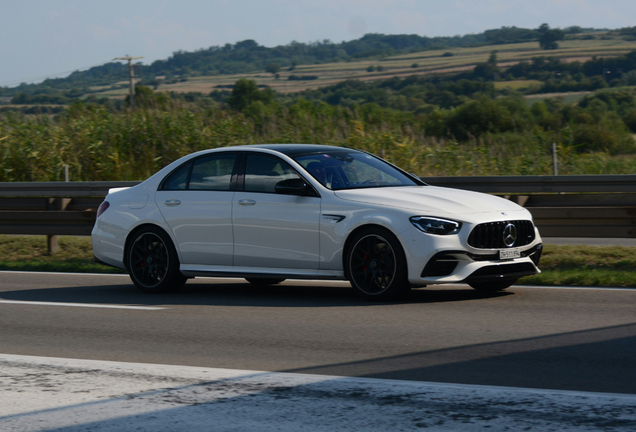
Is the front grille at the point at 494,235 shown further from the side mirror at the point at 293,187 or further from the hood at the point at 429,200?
the side mirror at the point at 293,187

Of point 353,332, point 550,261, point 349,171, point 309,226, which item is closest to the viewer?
point 353,332

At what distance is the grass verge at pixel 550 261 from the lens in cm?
990

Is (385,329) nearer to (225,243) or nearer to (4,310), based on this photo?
(225,243)

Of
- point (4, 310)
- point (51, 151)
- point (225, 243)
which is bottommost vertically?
point (4, 310)

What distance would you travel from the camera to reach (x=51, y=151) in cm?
1977

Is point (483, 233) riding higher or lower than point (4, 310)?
higher

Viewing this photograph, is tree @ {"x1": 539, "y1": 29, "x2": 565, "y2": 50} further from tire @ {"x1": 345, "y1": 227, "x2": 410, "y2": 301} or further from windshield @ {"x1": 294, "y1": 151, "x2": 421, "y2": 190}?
tire @ {"x1": 345, "y1": 227, "x2": 410, "y2": 301}

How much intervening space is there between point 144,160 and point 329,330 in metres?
13.7

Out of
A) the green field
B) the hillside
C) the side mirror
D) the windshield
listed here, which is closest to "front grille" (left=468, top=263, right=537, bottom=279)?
the windshield

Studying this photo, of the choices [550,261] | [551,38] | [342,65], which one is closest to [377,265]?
[550,261]

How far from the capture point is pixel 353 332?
702cm

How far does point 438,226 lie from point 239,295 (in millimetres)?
2648

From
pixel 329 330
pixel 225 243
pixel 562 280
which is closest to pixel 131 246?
pixel 225 243

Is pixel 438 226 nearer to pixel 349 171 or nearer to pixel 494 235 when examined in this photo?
pixel 494 235
